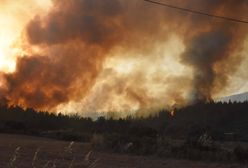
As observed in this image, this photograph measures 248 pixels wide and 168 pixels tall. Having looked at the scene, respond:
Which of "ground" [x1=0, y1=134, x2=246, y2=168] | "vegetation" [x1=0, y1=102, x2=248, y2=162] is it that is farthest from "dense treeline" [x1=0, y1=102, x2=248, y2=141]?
"ground" [x1=0, y1=134, x2=246, y2=168]

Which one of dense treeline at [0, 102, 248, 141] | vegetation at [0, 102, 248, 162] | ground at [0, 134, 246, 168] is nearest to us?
ground at [0, 134, 246, 168]

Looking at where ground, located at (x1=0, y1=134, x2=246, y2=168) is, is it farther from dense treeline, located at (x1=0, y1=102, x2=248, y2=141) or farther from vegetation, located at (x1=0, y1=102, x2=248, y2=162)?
dense treeline, located at (x1=0, y1=102, x2=248, y2=141)

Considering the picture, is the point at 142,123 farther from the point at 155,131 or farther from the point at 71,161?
the point at 71,161

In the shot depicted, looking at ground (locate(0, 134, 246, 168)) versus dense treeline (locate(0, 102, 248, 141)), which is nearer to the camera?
ground (locate(0, 134, 246, 168))

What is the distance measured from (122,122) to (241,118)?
59.1 meters

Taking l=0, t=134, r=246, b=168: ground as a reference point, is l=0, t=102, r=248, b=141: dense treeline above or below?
above

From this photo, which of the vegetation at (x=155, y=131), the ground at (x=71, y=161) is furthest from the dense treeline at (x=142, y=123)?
the ground at (x=71, y=161)

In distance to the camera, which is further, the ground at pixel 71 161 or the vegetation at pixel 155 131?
the vegetation at pixel 155 131

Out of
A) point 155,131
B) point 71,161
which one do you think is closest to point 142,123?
point 155,131

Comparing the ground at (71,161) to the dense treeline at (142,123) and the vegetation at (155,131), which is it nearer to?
the vegetation at (155,131)

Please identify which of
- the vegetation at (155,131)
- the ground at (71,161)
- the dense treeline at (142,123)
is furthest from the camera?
the dense treeline at (142,123)

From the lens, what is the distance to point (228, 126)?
118 m

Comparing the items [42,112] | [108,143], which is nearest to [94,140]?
[108,143]

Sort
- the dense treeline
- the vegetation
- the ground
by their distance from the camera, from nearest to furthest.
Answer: the ground → the vegetation → the dense treeline
